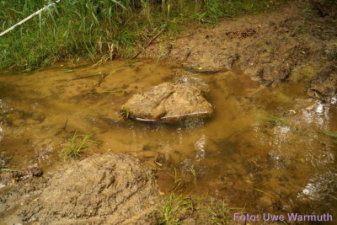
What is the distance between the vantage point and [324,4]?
179 inches

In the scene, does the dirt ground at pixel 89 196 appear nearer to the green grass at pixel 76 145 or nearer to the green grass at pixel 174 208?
the green grass at pixel 174 208

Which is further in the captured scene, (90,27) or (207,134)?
(90,27)

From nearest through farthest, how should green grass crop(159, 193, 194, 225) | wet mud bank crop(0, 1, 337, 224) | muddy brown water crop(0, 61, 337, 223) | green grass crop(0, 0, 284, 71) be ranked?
green grass crop(159, 193, 194, 225)
wet mud bank crop(0, 1, 337, 224)
muddy brown water crop(0, 61, 337, 223)
green grass crop(0, 0, 284, 71)

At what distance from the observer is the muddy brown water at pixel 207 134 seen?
2312 mm

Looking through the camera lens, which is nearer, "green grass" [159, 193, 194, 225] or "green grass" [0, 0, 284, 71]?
"green grass" [159, 193, 194, 225]

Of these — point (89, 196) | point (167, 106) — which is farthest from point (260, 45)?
point (89, 196)

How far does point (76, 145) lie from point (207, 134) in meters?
1.18

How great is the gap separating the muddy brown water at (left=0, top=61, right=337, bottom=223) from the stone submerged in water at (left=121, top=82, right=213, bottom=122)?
9 centimetres

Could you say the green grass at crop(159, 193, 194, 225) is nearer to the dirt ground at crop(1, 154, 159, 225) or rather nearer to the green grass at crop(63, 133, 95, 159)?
the dirt ground at crop(1, 154, 159, 225)

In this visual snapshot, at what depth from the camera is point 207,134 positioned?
287cm

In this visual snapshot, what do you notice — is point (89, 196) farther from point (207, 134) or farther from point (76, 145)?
point (207, 134)

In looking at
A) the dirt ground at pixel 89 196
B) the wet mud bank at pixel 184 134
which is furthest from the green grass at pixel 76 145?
the dirt ground at pixel 89 196

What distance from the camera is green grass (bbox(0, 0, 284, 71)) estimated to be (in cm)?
418

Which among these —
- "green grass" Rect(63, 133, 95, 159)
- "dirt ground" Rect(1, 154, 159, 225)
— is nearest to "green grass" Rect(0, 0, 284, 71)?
"green grass" Rect(63, 133, 95, 159)
